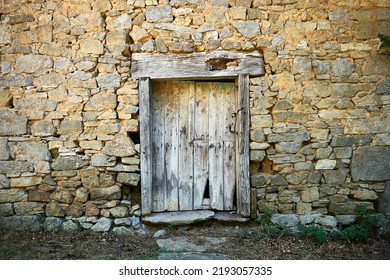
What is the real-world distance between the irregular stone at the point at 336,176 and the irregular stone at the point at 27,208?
3.33 metres

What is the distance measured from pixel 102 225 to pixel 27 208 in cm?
90

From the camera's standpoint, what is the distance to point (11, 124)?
4039 millimetres

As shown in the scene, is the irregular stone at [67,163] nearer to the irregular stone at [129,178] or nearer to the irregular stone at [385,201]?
the irregular stone at [129,178]

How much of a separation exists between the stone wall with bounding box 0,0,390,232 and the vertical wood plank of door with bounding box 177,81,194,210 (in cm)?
53

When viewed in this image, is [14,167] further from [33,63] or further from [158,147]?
[158,147]

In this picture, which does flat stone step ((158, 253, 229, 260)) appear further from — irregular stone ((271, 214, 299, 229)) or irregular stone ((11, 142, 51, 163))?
irregular stone ((11, 142, 51, 163))

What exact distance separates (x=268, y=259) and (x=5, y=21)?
12.9 ft

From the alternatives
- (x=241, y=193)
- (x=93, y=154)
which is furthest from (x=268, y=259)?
(x=93, y=154)

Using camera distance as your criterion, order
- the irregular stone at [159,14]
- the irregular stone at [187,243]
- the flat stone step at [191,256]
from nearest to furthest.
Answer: the flat stone step at [191,256], the irregular stone at [187,243], the irregular stone at [159,14]

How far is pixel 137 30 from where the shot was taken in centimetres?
402

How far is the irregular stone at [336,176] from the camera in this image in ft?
13.3

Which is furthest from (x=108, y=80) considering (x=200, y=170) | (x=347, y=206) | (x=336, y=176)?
(x=347, y=206)

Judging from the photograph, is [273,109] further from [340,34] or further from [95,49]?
[95,49]

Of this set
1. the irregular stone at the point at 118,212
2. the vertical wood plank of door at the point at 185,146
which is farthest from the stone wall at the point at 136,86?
the vertical wood plank of door at the point at 185,146
